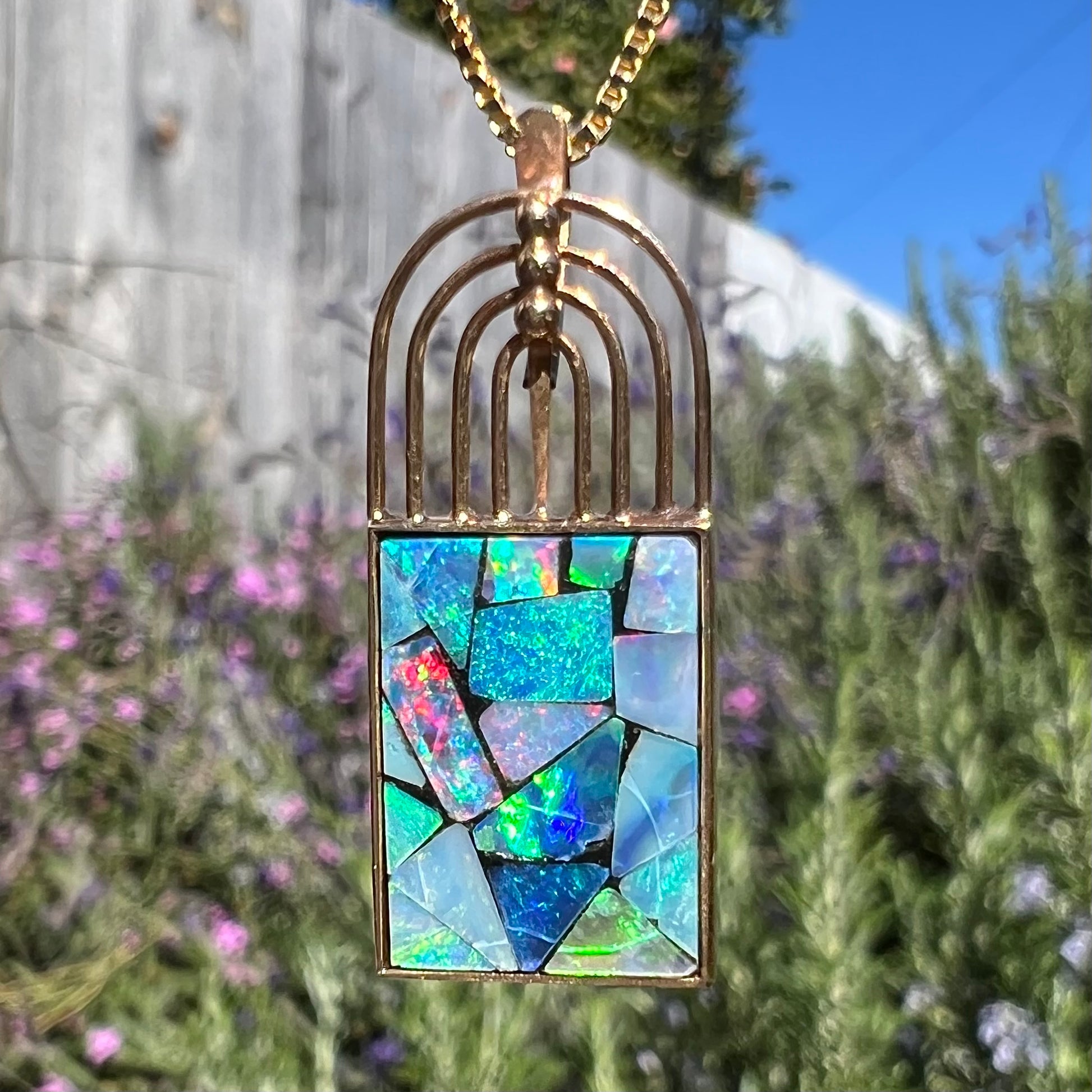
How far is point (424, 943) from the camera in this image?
21.7 inches

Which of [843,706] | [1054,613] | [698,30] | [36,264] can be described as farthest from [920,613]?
[36,264]

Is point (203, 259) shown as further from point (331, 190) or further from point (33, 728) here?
point (33, 728)

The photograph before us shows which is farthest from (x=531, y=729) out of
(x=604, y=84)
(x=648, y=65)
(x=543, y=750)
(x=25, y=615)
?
(x=648, y=65)

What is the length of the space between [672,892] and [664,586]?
16cm

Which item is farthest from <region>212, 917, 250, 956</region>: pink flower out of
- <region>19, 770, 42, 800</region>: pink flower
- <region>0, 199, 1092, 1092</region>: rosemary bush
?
<region>19, 770, 42, 800</region>: pink flower

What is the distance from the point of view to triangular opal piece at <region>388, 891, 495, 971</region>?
55cm

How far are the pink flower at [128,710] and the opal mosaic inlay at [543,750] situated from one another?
60cm

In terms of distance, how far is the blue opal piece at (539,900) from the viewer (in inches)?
21.2

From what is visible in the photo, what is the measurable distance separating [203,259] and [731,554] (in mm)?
736

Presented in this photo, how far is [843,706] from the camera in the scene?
30.4 inches

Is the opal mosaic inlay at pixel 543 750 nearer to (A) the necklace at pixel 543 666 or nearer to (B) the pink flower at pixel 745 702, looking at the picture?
(A) the necklace at pixel 543 666

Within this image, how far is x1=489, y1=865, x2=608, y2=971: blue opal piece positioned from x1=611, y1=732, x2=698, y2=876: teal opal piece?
2 cm

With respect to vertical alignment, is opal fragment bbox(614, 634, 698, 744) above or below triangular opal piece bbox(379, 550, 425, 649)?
below

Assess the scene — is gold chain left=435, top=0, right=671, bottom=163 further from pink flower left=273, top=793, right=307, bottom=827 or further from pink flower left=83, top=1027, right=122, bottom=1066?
pink flower left=83, top=1027, right=122, bottom=1066
